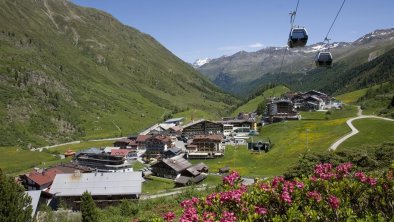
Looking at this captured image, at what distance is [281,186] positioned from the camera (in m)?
16.5

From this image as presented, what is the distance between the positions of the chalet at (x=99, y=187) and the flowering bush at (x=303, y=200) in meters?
65.2

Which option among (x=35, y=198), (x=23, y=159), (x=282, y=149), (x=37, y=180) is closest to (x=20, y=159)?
(x=23, y=159)

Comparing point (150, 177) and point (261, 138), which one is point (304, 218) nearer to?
point (150, 177)

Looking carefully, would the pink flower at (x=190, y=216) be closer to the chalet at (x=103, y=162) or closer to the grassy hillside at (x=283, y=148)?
the grassy hillside at (x=283, y=148)

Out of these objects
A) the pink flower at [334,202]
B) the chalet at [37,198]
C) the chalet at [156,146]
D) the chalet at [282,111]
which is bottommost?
the chalet at [37,198]

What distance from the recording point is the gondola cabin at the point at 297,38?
3453 cm

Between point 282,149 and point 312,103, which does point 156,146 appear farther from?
point 312,103

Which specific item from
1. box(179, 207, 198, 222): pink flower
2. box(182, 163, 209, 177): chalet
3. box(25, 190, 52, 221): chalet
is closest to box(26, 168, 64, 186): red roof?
box(25, 190, 52, 221): chalet

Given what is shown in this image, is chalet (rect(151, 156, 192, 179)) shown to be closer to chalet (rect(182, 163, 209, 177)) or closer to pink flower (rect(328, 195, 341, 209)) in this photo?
chalet (rect(182, 163, 209, 177))

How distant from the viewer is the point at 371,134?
97688mm

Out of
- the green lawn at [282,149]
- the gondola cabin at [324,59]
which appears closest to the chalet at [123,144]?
the green lawn at [282,149]

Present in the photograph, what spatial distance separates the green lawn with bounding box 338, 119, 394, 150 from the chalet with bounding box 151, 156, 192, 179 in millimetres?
42343

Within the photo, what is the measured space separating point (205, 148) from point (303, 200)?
364 ft

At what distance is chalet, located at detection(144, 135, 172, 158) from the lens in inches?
5349
